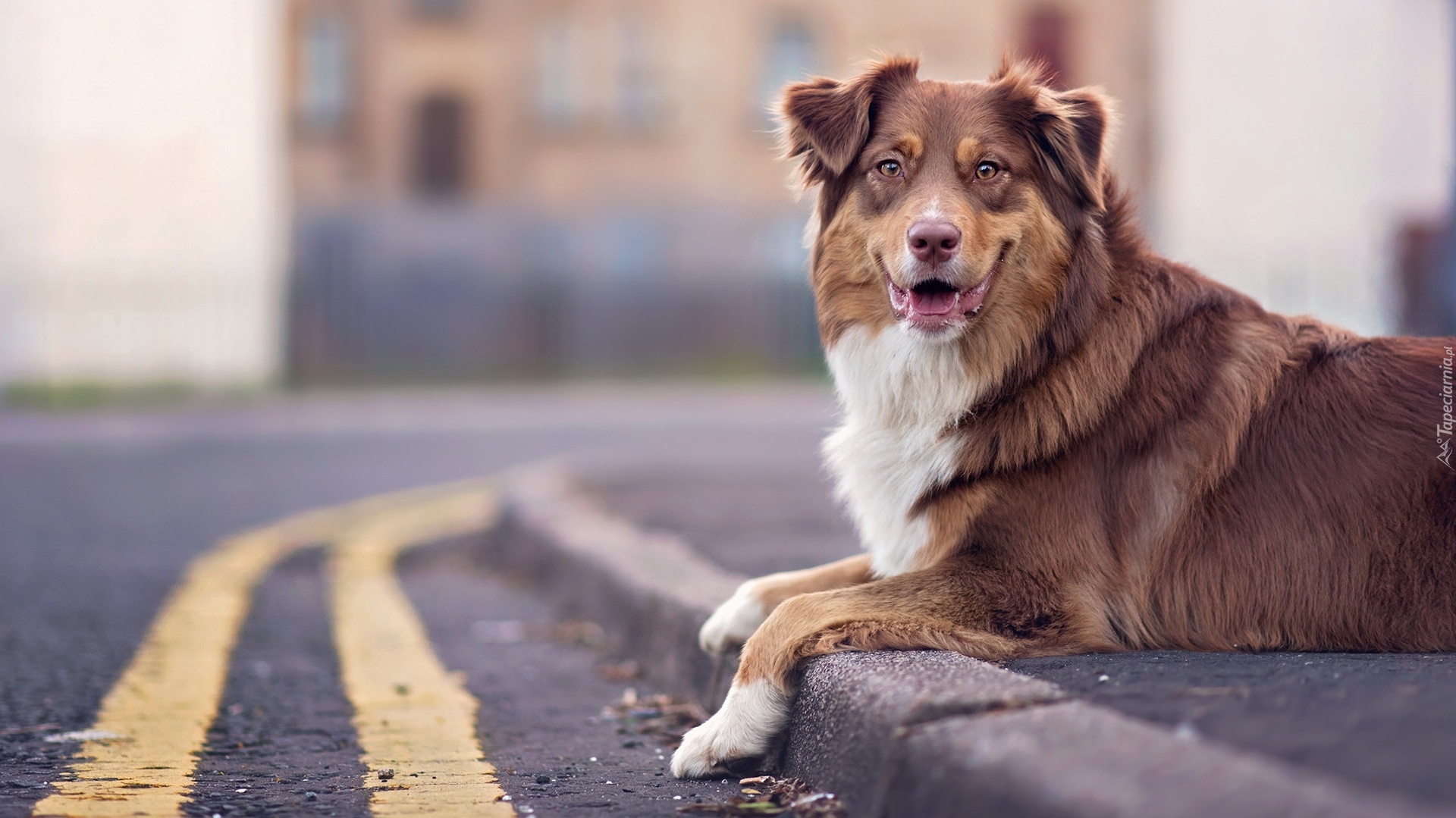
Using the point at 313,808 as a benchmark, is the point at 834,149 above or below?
above

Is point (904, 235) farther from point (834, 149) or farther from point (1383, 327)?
point (1383, 327)

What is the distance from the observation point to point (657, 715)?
167 inches

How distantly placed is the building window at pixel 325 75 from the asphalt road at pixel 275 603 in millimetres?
19872

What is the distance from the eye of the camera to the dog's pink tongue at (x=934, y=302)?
3.81 m

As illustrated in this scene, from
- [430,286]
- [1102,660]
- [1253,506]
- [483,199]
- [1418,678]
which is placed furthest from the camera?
[483,199]

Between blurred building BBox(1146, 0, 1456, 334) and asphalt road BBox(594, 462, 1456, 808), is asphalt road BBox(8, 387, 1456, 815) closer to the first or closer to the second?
asphalt road BBox(594, 462, 1456, 808)

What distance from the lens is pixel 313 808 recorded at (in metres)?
3.16

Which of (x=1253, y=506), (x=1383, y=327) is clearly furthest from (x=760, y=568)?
(x=1383, y=327)

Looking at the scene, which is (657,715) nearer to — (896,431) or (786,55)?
(896,431)

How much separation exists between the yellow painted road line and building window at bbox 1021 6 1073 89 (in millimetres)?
28464

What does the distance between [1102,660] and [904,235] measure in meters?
1.15

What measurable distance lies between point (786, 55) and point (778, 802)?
30.9 m

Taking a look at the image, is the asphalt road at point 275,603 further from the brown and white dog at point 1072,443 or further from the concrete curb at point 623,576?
the brown and white dog at point 1072,443

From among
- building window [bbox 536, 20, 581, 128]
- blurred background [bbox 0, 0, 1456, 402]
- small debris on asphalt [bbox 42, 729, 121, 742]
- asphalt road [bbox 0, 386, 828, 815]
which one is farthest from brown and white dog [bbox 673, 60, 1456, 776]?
building window [bbox 536, 20, 581, 128]
